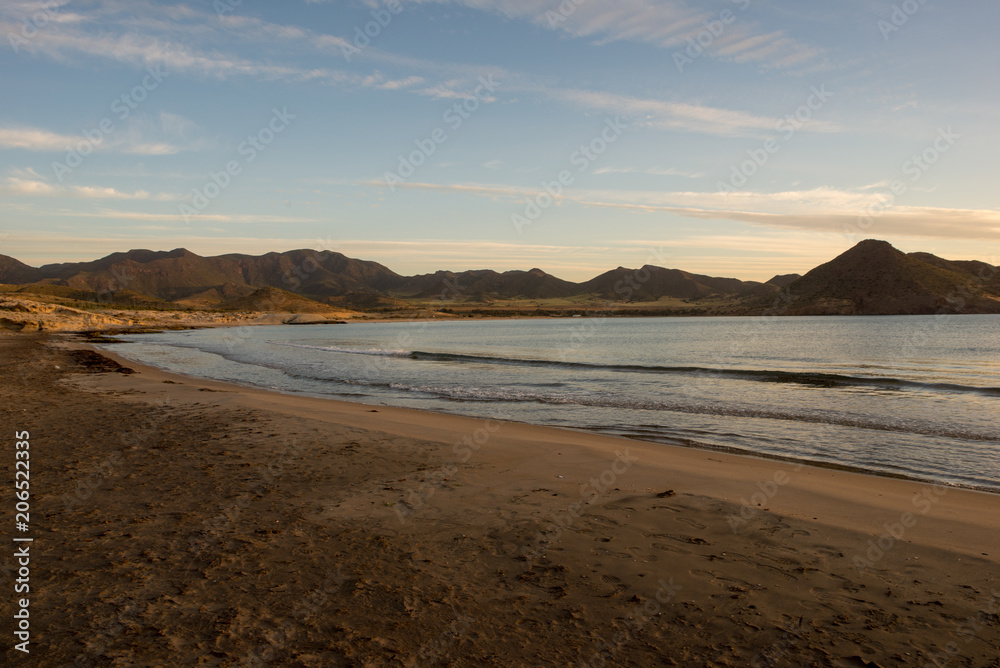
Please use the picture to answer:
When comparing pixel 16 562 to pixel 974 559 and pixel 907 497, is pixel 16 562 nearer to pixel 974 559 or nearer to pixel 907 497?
pixel 974 559

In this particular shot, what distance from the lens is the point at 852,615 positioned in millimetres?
4777

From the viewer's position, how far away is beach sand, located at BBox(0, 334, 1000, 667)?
4.20 meters

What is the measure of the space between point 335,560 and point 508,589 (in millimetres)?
1912

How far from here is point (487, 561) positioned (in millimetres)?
5805

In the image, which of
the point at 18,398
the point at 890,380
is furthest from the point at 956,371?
the point at 18,398
